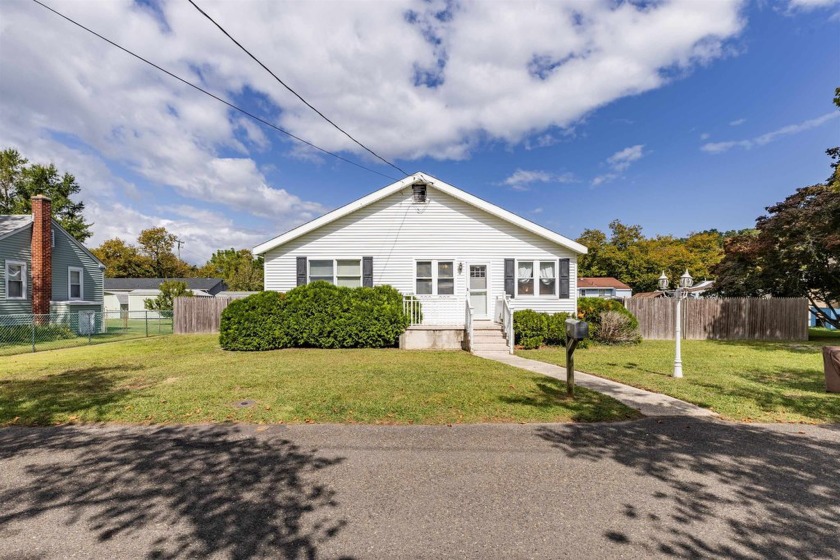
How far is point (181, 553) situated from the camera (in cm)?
248

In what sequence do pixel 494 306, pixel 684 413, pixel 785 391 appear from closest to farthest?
pixel 684 413 < pixel 785 391 < pixel 494 306

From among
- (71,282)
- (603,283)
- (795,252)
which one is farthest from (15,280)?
(603,283)

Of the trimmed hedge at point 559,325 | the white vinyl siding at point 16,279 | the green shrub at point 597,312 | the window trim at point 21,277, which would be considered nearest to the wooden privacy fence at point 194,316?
the window trim at point 21,277

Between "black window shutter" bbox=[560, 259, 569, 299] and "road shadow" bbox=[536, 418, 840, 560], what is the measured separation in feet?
29.0

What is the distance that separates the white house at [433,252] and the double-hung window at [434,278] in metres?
0.04

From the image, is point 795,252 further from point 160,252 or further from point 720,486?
point 160,252

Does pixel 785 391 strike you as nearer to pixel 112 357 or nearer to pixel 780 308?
pixel 780 308

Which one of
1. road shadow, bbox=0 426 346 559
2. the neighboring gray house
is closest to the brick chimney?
the neighboring gray house

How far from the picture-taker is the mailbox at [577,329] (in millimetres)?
5893

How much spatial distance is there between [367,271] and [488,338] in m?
4.99

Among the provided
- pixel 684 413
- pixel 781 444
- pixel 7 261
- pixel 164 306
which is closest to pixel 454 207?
pixel 684 413

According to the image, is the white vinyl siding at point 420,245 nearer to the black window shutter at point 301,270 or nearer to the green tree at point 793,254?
the black window shutter at point 301,270

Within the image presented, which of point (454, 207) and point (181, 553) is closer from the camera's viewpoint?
point (181, 553)

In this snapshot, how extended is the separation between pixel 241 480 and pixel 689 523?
3652mm
